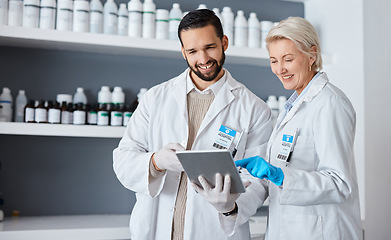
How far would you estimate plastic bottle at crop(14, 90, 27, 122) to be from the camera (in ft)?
6.84

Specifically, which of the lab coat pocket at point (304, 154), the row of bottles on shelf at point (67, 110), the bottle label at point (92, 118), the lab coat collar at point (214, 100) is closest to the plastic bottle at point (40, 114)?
the row of bottles on shelf at point (67, 110)

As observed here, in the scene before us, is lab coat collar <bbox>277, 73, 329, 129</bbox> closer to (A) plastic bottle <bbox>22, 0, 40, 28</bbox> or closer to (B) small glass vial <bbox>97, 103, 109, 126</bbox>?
(B) small glass vial <bbox>97, 103, 109, 126</bbox>

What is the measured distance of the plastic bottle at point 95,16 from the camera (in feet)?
6.91

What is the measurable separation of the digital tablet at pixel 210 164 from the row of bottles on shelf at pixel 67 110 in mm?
1070

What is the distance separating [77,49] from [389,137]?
178cm

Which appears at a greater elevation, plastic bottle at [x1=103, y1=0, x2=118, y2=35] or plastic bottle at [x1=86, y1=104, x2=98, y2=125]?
plastic bottle at [x1=103, y1=0, x2=118, y2=35]

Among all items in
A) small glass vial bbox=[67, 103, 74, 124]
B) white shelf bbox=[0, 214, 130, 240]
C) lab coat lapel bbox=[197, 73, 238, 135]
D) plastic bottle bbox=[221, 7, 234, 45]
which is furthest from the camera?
plastic bottle bbox=[221, 7, 234, 45]

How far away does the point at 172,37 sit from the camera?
219 centimetres

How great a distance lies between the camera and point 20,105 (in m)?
2.11

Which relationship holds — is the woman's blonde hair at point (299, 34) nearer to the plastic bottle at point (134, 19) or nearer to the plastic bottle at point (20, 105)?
the plastic bottle at point (134, 19)

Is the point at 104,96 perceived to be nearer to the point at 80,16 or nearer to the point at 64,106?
the point at 64,106

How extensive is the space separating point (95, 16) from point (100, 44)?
175mm

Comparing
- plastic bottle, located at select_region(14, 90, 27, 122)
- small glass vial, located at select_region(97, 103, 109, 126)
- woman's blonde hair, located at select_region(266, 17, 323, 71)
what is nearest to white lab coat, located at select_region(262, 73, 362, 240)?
woman's blonde hair, located at select_region(266, 17, 323, 71)

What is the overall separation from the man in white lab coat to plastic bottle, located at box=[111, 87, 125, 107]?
2.25 ft
